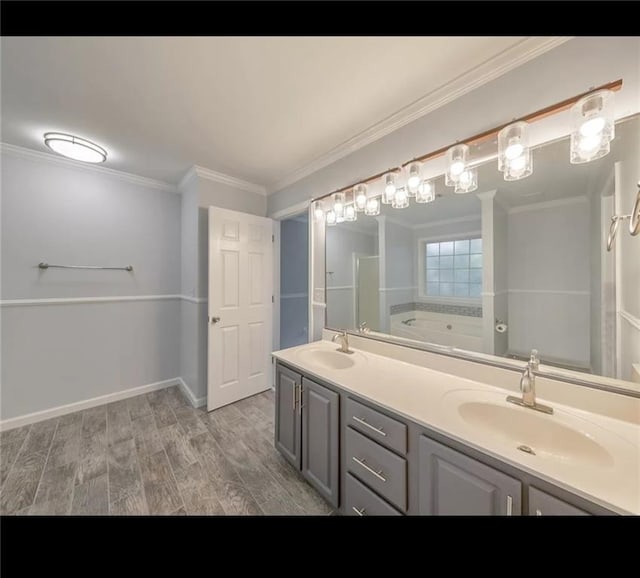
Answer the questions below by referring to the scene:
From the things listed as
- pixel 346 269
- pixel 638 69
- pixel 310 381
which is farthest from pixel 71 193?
pixel 638 69

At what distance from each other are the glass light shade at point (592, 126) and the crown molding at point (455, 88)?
0.34m

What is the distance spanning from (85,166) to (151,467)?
2.74 meters

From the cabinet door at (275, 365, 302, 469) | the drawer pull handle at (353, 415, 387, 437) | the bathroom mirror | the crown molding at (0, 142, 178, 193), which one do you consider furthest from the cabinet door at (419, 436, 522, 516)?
the crown molding at (0, 142, 178, 193)

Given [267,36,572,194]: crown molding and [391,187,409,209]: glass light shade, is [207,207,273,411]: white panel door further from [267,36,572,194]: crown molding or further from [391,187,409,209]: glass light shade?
[391,187,409,209]: glass light shade

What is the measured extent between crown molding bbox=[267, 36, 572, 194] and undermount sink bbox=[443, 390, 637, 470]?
60.2 inches

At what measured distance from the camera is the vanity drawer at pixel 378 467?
36.0 inches

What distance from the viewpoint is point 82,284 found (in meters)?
2.28

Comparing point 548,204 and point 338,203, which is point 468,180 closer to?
point 548,204

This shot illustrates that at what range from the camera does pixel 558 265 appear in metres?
1.08

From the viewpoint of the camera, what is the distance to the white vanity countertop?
1.89 feet

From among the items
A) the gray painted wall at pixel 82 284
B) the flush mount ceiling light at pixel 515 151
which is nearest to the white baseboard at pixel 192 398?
the gray painted wall at pixel 82 284

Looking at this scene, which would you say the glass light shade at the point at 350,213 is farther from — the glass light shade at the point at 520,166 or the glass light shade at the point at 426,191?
the glass light shade at the point at 520,166

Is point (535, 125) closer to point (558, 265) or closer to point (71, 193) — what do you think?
point (558, 265)
